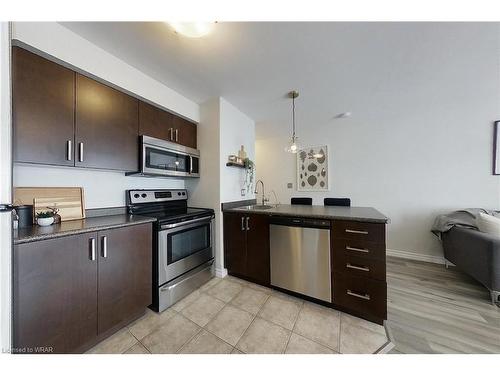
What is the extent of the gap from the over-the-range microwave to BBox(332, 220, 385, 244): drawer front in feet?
5.88

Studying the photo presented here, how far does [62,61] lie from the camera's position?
1264 mm

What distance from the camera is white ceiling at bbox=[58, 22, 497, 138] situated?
4.17ft

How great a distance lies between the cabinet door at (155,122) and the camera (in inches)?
70.4

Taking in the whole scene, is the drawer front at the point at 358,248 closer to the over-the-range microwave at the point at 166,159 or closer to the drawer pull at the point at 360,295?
the drawer pull at the point at 360,295

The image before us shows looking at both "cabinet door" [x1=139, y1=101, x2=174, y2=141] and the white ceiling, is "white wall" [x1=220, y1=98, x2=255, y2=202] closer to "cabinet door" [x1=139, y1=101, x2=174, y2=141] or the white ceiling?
the white ceiling

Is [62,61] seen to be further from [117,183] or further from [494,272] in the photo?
[494,272]

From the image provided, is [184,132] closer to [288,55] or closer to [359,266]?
[288,55]

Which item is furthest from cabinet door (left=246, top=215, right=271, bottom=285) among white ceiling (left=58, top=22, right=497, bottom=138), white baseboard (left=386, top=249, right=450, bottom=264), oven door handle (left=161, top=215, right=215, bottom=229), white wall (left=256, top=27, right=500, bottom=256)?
white baseboard (left=386, top=249, right=450, bottom=264)

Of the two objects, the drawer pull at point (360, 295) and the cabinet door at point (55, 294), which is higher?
the cabinet door at point (55, 294)

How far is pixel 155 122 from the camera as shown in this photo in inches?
75.4

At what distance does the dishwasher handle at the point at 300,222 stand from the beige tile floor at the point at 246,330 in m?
0.78

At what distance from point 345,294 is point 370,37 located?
6.94 feet

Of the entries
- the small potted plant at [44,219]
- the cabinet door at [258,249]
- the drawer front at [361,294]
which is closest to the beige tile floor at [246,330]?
the drawer front at [361,294]
